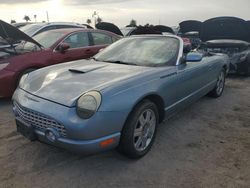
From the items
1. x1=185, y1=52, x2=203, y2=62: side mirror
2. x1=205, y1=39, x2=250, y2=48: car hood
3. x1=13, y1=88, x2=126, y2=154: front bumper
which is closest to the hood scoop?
x1=13, y1=88, x2=126, y2=154: front bumper

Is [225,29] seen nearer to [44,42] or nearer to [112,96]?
[44,42]

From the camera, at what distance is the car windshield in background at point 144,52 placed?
4.19m

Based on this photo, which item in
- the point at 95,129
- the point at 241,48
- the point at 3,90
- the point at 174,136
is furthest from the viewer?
the point at 241,48

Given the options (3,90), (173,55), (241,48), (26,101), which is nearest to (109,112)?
(26,101)

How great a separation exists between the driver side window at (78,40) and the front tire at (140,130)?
3787mm

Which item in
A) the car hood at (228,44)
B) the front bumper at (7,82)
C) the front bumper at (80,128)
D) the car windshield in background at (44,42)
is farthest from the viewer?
the car hood at (228,44)

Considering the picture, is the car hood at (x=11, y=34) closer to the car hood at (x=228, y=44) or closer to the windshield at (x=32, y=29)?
the windshield at (x=32, y=29)

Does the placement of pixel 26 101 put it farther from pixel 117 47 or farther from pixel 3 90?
pixel 3 90

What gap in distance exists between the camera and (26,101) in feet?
10.9

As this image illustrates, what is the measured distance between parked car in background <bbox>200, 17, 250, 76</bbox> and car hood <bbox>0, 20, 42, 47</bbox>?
5.32 meters

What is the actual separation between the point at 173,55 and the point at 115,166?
1863 mm

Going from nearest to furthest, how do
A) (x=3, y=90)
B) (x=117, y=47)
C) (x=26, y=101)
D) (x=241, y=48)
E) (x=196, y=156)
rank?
(x=26, y=101) < (x=196, y=156) < (x=117, y=47) < (x=3, y=90) < (x=241, y=48)

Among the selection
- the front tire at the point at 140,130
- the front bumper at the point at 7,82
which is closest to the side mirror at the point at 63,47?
the front bumper at the point at 7,82

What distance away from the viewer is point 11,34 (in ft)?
18.9
